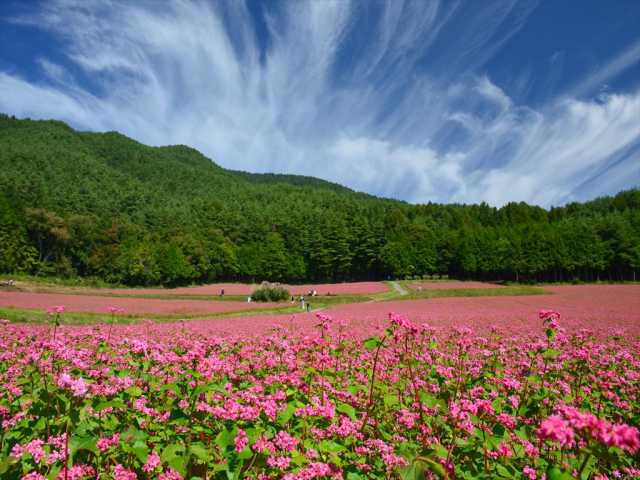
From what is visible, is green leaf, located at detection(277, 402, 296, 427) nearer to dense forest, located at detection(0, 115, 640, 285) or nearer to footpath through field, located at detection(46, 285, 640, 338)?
footpath through field, located at detection(46, 285, 640, 338)

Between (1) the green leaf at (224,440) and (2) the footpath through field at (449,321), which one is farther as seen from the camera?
(2) the footpath through field at (449,321)

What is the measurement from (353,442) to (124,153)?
228 meters

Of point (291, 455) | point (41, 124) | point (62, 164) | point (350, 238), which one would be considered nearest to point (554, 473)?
point (291, 455)

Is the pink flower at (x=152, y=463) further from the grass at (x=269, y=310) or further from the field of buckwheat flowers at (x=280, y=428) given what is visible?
the grass at (x=269, y=310)

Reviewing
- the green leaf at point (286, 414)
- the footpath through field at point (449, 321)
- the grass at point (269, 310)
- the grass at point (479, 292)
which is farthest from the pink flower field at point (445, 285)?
the green leaf at point (286, 414)

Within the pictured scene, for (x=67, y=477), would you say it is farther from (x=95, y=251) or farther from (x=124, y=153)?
(x=124, y=153)

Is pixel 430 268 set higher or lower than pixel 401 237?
lower

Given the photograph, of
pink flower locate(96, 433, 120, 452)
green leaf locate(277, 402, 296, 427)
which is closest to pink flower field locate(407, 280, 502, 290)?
green leaf locate(277, 402, 296, 427)

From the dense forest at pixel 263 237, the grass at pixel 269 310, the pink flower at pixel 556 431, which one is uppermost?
the dense forest at pixel 263 237

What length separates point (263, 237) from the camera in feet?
Answer: 381

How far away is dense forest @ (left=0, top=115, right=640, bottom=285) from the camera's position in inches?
3494

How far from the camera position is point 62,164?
140m

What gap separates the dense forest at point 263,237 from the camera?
88750 mm

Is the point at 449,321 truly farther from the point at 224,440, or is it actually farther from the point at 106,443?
the point at 106,443
